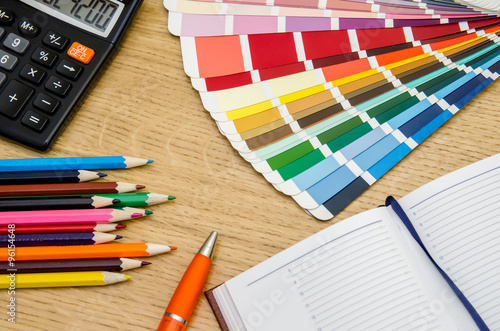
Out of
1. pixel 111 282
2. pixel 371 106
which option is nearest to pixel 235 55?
pixel 371 106

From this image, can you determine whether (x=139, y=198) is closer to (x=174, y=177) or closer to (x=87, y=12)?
(x=174, y=177)

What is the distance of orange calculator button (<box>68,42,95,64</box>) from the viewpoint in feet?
1.42

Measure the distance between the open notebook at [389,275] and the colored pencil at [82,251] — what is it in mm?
80

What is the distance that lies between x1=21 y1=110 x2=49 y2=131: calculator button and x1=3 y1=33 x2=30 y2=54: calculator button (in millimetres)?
71

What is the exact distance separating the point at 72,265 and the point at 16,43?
0.79 feet

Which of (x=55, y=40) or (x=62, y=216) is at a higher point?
(x=55, y=40)

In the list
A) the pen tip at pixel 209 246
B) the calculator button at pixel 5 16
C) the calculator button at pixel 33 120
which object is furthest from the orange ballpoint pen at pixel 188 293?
the calculator button at pixel 5 16

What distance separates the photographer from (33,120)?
409 mm

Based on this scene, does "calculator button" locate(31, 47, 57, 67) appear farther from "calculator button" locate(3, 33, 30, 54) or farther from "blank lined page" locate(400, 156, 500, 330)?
"blank lined page" locate(400, 156, 500, 330)

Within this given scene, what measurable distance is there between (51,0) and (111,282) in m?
0.31

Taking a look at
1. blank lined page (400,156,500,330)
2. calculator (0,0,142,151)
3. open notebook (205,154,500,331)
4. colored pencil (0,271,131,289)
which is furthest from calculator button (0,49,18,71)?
blank lined page (400,156,500,330)

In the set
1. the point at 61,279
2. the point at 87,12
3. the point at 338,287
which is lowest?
the point at 61,279

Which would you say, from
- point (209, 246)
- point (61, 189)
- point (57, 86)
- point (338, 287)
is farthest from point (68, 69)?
point (338, 287)

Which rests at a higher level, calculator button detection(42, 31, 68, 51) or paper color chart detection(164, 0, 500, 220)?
paper color chart detection(164, 0, 500, 220)
